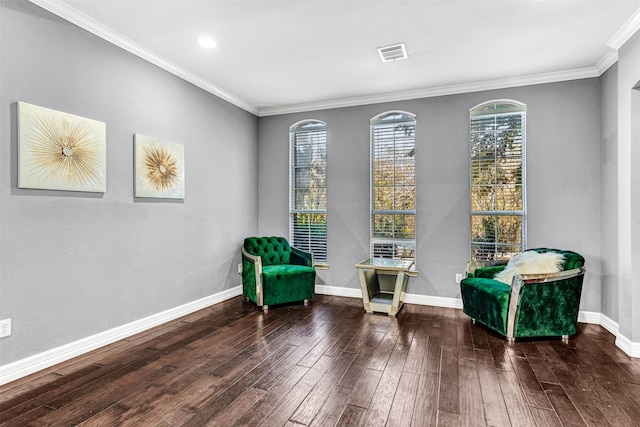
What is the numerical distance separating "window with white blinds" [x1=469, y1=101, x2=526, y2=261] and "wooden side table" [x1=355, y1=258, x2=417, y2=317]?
3.37ft

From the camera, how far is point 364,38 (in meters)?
3.16

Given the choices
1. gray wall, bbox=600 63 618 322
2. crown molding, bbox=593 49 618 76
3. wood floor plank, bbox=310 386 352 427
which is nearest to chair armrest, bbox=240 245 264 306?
wood floor plank, bbox=310 386 352 427

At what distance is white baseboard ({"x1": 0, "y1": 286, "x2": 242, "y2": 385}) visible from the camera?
2422mm

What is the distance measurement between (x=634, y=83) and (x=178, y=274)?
4.79 m

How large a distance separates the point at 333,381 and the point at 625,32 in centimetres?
385

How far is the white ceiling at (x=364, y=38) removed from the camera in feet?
8.80

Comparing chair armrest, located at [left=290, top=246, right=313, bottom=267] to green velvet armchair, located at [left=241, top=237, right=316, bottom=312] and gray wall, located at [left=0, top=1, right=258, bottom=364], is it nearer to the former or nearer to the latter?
green velvet armchair, located at [left=241, top=237, right=316, bottom=312]

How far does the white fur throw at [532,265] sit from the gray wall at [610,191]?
72 cm

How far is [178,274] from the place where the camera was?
153 inches

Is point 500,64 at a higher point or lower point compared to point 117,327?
higher

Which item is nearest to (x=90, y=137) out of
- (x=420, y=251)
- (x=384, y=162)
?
(x=384, y=162)

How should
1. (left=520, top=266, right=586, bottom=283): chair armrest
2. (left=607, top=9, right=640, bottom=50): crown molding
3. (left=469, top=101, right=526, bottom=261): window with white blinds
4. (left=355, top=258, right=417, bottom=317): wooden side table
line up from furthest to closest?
(left=469, top=101, right=526, bottom=261): window with white blinds
(left=355, top=258, right=417, bottom=317): wooden side table
(left=520, top=266, right=586, bottom=283): chair armrest
(left=607, top=9, right=640, bottom=50): crown molding

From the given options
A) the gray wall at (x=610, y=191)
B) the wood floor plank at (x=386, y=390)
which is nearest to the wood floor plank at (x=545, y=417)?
the wood floor plank at (x=386, y=390)

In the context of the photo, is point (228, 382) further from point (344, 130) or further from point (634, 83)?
point (634, 83)
